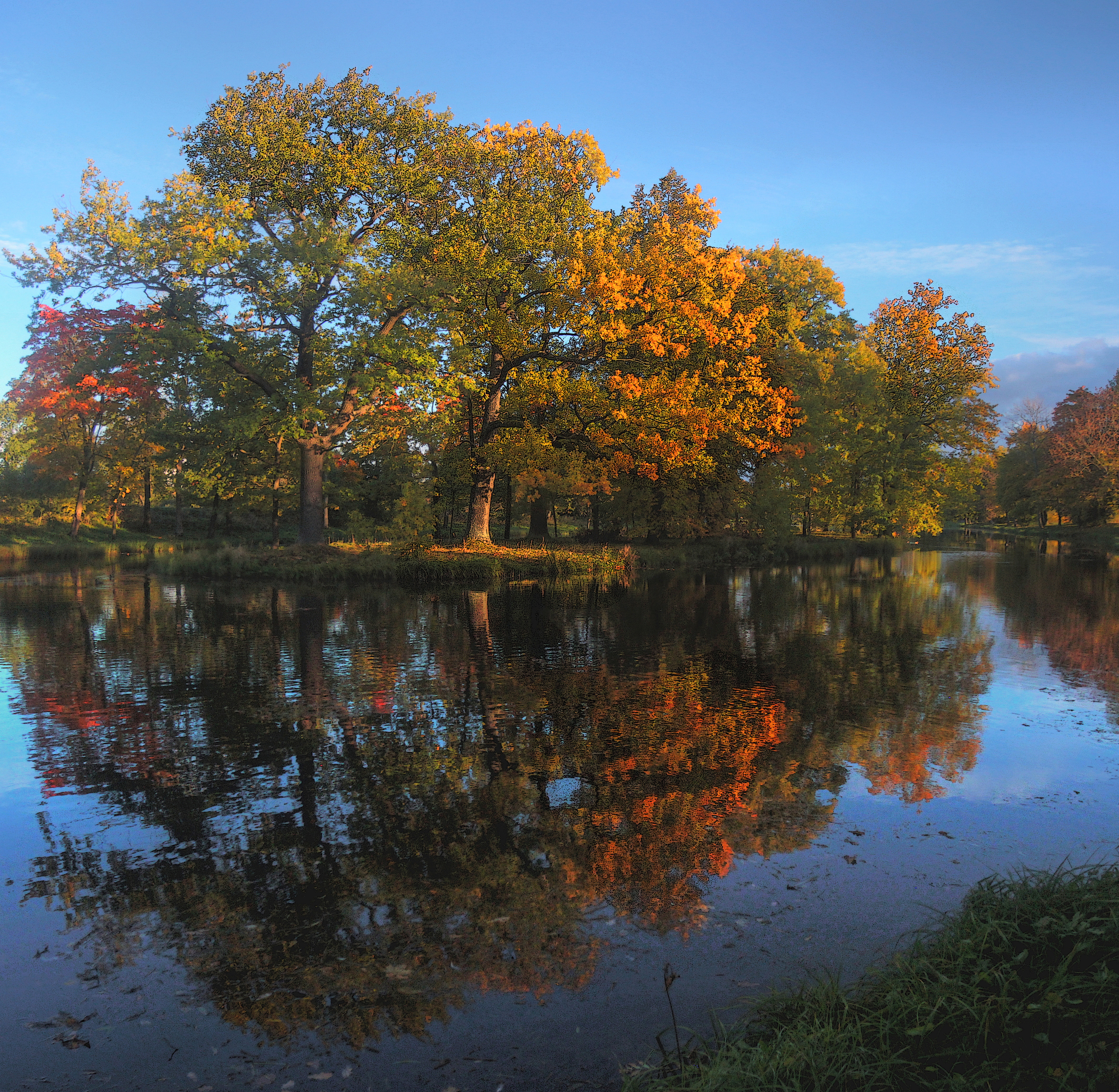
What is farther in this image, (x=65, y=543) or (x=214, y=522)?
(x=214, y=522)

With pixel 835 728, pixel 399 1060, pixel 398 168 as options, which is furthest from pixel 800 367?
pixel 399 1060

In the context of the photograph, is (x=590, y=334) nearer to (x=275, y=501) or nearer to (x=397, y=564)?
(x=397, y=564)

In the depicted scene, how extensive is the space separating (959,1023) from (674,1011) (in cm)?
130

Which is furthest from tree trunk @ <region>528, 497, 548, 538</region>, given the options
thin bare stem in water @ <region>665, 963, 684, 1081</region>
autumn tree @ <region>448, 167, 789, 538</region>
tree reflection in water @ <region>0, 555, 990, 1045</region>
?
thin bare stem in water @ <region>665, 963, 684, 1081</region>

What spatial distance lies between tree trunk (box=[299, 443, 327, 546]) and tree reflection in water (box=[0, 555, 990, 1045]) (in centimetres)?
1611

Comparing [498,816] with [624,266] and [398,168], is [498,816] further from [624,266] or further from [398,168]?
[398,168]

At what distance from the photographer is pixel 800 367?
4934cm

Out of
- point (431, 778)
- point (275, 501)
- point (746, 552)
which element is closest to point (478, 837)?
point (431, 778)

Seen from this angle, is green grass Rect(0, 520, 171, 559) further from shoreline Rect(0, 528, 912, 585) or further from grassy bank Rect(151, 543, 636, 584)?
grassy bank Rect(151, 543, 636, 584)

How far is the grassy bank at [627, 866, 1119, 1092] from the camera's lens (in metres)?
3.28

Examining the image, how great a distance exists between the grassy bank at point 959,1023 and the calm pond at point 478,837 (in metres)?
0.48

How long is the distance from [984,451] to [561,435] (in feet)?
129

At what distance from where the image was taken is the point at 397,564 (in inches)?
1172

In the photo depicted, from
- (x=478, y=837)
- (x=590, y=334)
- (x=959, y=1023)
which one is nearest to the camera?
(x=959, y=1023)
